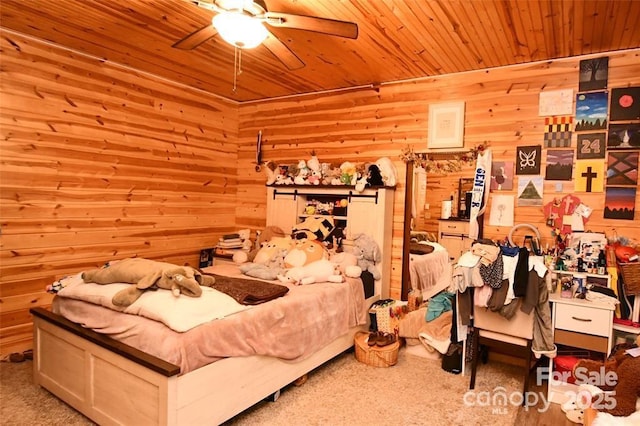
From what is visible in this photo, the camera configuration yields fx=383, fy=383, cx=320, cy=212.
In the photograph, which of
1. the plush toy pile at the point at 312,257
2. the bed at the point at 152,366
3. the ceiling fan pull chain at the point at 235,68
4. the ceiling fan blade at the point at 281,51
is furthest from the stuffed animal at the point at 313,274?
the ceiling fan pull chain at the point at 235,68

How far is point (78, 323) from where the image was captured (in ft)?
7.93

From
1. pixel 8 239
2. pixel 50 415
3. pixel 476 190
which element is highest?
pixel 476 190

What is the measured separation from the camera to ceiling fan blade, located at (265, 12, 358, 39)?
2.03 m

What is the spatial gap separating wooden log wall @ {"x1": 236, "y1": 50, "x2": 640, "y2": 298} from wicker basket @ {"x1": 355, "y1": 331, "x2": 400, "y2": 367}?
799 millimetres

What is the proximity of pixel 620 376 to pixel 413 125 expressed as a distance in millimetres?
2515

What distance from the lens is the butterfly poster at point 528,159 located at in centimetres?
318

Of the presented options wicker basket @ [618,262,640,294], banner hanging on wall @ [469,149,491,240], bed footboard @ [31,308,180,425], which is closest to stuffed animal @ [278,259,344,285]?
banner hanging on wall @ [469,149,491,240]

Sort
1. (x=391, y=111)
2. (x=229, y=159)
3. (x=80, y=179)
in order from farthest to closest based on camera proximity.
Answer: (x=229, y=159) < (x=391, y=111) < (x=80, y=179)

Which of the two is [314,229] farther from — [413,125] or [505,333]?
[505,333]

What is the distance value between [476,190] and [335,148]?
1.62 meters

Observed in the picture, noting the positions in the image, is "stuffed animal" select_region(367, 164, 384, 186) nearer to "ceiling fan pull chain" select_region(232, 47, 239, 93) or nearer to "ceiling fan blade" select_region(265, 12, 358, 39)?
"ceiling fan pull chain" select_region(232, 47, 239, 93)

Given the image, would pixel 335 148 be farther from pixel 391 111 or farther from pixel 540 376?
pixel 540 376

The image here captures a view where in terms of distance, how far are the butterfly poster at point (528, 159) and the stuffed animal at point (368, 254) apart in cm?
141

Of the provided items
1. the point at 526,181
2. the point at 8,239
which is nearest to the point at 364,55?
the point at 526,181
